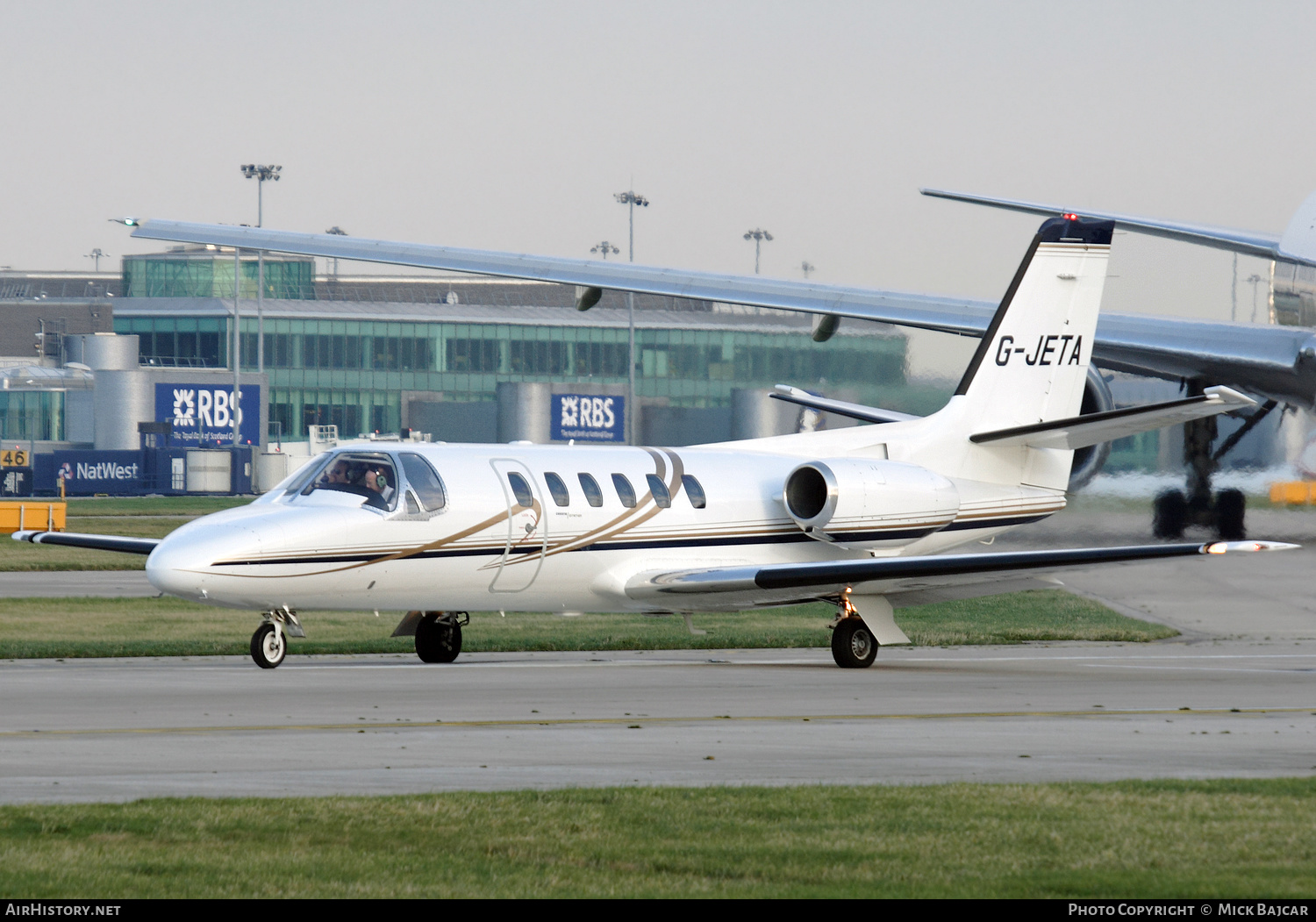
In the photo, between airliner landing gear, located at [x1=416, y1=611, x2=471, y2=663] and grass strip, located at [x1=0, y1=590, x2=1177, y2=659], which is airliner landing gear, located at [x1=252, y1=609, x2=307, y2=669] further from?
airliner landing gear, located at [x1=416, y1=611, x2=471, y2=663]

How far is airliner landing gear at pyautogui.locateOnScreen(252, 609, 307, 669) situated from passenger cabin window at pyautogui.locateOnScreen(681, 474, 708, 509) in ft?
17.1

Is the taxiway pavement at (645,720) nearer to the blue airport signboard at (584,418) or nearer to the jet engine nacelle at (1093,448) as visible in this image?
the jet engine nacelle at (1093,448)

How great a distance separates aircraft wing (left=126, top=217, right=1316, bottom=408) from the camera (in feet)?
89.7

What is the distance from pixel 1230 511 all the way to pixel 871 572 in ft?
40.1

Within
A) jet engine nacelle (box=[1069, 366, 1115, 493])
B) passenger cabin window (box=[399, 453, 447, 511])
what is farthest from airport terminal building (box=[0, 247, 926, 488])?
passenger cabin window (box=[399, 453, 447, 511])

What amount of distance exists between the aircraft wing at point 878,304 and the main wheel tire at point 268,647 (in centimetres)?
760

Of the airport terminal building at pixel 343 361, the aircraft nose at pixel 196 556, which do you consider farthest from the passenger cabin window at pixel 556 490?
the airport terminal building at pixel 343 361

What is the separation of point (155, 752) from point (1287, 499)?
74.6 feet

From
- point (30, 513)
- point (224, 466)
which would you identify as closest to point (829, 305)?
point (30, 513)

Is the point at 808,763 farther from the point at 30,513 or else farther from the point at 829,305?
the point at 30,513

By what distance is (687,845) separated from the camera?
30.5 feet

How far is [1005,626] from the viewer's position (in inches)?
1153

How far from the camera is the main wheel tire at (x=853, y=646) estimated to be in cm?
2192

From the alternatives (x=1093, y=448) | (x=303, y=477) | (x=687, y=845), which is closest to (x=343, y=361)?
(x=1093, y=448)
